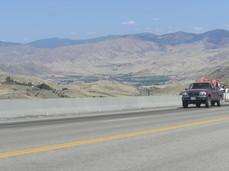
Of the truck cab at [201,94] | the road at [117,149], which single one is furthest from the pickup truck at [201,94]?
the road at [117,149]

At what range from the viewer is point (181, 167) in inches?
323

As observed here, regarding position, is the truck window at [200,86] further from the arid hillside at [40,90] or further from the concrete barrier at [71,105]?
the arid hillside at [40,90]

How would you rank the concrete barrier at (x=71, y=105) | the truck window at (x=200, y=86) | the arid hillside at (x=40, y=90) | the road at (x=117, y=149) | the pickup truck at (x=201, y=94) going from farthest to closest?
the arid hillside at (x=40, y=90), the truck window at (x=200, y=86), the pickup truck at (x=201, y=94), the concrete barrier at (x=71, y=105), the road at (x=117, y=149)

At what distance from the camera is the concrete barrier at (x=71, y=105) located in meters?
22.2

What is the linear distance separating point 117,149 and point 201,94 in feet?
64.4

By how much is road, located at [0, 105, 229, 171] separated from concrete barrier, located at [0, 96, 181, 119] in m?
7.81

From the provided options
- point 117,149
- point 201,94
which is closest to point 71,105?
point 201,94

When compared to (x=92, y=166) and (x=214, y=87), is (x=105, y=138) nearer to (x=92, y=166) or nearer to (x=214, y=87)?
(x=92, y=166)

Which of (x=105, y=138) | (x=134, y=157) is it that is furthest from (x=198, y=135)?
(x=134, y=157)

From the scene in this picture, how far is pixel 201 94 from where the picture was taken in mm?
29203

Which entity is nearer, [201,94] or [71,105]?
[71,105]

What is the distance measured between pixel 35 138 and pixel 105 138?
1.78 m

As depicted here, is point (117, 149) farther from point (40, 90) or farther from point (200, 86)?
point (40, 90)

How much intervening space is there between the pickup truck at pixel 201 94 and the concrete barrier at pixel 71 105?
10.5 feet
